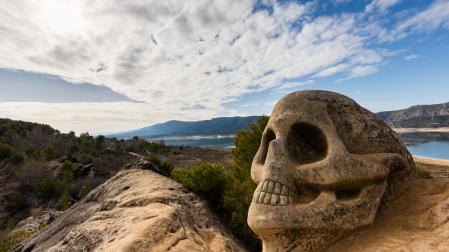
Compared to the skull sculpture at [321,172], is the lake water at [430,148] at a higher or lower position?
lower

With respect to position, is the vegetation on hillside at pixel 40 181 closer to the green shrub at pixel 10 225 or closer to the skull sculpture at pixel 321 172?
the green shrub at pixel 10 225

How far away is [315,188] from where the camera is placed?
5.62 meters

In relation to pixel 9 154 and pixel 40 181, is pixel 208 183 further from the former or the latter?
pixel 9 154

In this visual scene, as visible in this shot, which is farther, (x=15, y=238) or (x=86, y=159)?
(x=86, y=159)

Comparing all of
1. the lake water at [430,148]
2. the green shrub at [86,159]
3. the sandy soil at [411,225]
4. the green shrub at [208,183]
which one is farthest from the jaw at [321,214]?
the lake water at [430,148]

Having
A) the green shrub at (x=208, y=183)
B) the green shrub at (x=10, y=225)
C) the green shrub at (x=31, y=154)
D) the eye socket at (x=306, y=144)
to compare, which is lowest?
the green shrub at (x=10, y=225)

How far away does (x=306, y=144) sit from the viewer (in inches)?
253

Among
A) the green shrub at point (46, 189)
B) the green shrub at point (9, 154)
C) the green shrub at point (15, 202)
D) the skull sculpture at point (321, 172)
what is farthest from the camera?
the green shrub at point (9, 154)

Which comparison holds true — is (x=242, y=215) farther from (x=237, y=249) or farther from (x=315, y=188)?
(x=315, y=188)

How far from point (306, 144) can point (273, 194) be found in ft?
4.89

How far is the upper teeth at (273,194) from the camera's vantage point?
5426 millimetres

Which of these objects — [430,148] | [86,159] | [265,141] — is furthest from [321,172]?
[430,148]

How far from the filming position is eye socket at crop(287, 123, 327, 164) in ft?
20.2

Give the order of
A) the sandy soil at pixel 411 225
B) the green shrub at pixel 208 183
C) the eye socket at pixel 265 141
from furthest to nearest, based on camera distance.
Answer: the green shrub at pixel 208 183 → the eye socket at pixel 265 141 → the sandy soil at pixel 411 225
